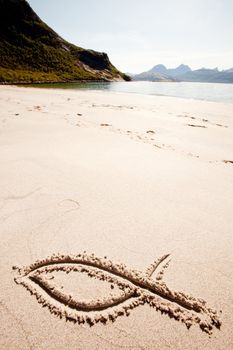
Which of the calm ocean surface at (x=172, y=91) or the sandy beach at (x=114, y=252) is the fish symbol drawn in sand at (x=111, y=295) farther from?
the calm ocean surface at (x=172, y=91)

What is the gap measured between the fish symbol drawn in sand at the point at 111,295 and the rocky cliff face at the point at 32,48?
260ft

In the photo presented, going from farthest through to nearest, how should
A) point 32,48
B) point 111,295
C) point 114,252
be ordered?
point 32,48 → point 114,252 → point 111,295

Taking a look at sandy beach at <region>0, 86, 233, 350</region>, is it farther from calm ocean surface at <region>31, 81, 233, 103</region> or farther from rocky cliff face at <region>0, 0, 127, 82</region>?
rocky cliff face at <region>0, 0, 127, 82</region>

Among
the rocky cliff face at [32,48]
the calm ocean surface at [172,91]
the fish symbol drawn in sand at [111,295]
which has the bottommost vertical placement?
the fish symbol drawn in sand at [111,295]

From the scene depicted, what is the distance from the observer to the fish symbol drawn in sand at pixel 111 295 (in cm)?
195

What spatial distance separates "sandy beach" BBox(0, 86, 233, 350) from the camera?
185 centimetres

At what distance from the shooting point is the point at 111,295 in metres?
2.08

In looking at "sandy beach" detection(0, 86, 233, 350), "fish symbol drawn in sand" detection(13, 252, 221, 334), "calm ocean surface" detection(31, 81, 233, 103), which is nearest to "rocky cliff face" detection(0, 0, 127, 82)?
"calm ocean surface" detection(31, 81, 233, 103)

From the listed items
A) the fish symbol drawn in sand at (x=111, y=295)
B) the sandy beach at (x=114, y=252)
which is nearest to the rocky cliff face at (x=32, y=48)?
the sandy beach at (x=114, y=252)

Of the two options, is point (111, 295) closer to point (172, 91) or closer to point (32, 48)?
point (172, 91)

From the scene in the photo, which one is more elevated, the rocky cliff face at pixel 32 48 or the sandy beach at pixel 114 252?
the rocky cliff face at pixel 32 48

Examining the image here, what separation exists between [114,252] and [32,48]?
107739 mm

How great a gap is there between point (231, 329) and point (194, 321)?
0.29 m

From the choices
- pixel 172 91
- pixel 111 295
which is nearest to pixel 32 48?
pixel 172 91
